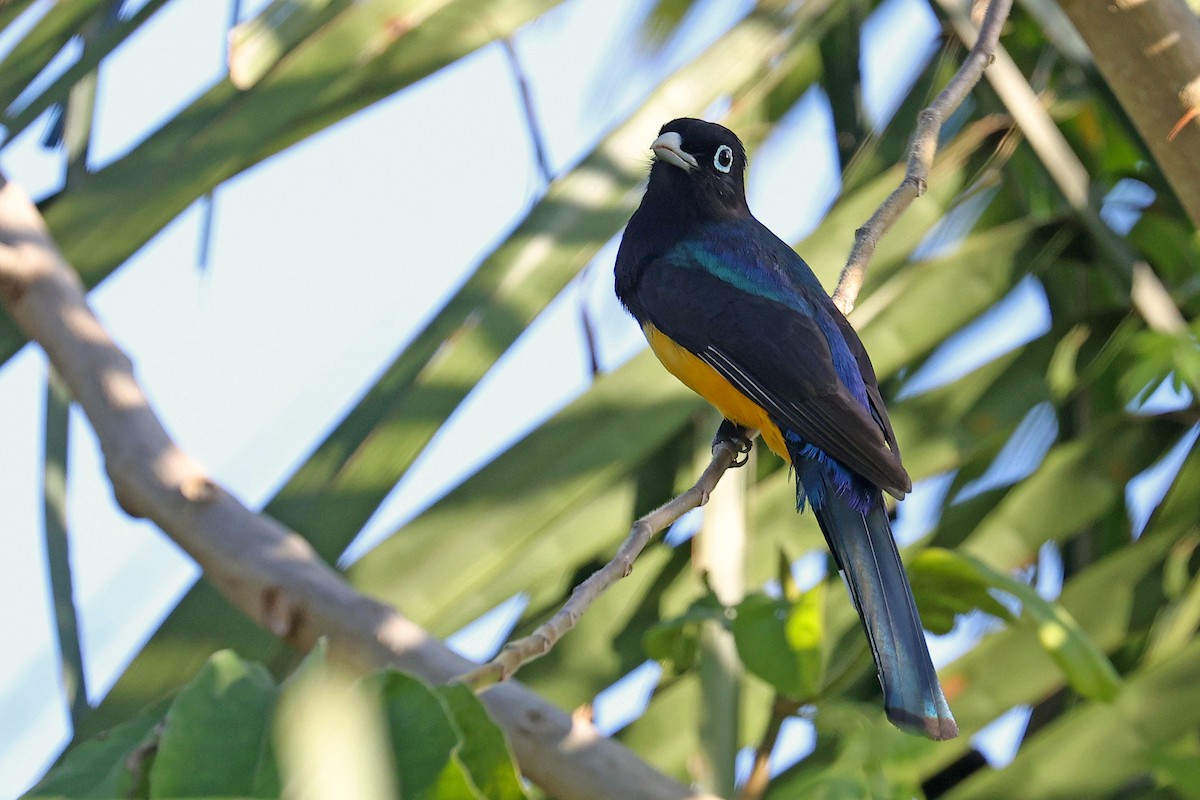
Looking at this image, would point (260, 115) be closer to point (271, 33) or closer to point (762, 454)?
point (271, 33)

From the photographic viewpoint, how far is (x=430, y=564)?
9.12 ft

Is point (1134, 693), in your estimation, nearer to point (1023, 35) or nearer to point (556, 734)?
point (556, 734)

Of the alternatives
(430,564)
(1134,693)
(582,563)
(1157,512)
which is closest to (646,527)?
(430,564)

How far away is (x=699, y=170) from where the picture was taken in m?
3.72

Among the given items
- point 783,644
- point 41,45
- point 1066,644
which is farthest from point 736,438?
point 41,45

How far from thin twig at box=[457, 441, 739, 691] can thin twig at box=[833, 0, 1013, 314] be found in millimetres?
768

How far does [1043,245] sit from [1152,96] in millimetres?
595

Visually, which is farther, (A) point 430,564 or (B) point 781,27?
(B) point 781,27

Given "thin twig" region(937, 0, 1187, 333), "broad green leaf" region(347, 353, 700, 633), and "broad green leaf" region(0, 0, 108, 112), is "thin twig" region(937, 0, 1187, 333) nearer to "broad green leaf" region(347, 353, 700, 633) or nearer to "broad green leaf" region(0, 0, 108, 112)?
"broad green leaf" region(347, 353, 700, 633)

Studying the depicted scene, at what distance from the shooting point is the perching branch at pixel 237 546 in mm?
2418

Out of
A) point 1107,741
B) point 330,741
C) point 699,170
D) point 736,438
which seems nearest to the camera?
point 330,741

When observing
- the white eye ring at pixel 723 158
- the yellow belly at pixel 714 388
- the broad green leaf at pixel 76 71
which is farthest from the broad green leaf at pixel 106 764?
the white eye ring at pixel 723 158

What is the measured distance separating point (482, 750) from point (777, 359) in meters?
1.67

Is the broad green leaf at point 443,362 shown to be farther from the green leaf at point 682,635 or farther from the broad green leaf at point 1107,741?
the broad green leaf at point 1107,741
